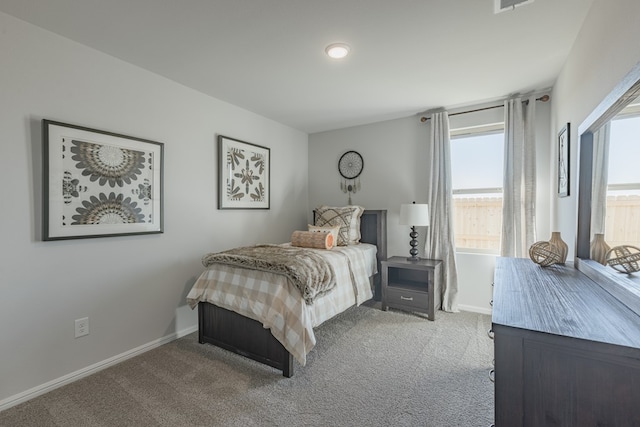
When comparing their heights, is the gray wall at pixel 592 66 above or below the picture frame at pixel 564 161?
above

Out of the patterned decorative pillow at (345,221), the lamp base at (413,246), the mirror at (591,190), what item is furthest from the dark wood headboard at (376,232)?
the mirror at (591,190)

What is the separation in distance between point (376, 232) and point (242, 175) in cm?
179

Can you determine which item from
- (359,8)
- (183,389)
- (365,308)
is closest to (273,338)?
(183,389)

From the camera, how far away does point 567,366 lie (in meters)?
0.86

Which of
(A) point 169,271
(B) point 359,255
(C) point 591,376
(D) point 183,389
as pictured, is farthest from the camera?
(B) point 359,255

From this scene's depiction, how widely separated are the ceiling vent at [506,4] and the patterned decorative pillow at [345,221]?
7.78 feet

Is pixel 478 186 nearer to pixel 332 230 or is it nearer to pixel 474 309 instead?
pixel 474 309

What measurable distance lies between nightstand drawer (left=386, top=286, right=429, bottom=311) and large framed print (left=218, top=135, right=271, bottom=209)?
185cm

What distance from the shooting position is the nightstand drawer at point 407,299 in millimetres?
3174

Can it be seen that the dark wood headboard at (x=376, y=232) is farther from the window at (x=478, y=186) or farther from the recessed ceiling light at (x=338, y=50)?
the recessed ceiling light at (x=338, y=50)

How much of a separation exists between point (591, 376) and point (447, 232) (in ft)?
8.70

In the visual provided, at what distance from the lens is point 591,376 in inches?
32.9

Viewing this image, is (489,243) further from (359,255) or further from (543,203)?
(359,255)

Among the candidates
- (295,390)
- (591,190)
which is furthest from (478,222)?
(295,390)
